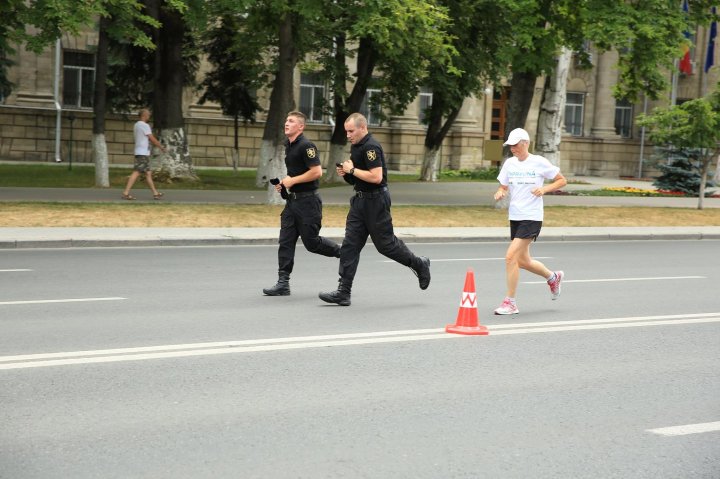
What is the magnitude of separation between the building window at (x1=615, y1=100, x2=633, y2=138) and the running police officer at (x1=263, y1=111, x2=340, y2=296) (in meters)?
47.9

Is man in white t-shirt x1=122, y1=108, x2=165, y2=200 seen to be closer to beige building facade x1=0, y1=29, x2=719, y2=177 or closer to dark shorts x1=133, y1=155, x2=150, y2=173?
dark shorts x1=133, y1=155, x2=150, y2=173

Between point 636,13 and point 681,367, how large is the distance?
1854cm

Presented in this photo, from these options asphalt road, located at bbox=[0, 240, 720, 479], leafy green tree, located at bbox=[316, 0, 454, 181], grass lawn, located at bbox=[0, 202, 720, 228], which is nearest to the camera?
asphalt road, located at bbox=[0, 240, 720, 479]

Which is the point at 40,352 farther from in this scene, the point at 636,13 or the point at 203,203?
the point at 636,13

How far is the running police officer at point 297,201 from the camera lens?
1147 cm

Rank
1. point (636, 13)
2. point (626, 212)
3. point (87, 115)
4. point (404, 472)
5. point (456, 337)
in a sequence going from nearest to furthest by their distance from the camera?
point (404, 472)
point (456, 337)
point (636, 13)
point (626, 212)
point (87, 115)

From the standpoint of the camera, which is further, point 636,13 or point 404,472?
point 636,13

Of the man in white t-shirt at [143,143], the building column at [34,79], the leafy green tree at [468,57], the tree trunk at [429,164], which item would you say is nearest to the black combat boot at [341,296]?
the man in white t-shirt at [143,143]

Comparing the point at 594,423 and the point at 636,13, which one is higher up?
the point at 636,13

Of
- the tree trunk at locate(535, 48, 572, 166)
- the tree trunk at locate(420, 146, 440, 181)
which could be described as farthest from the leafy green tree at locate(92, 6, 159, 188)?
the tree trunk at locate(535, 48, 572, 166)

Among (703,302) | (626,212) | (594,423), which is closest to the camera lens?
(594,423)

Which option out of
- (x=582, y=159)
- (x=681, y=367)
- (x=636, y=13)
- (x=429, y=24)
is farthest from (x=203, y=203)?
(x=582, y=159)

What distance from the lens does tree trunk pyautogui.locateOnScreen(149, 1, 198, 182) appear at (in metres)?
29.6

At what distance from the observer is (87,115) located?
43.1 m
